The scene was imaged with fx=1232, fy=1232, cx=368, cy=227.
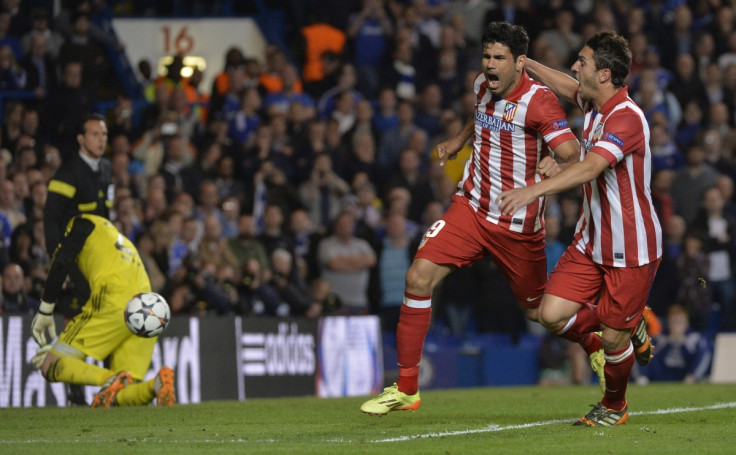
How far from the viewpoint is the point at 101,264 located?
10227mm

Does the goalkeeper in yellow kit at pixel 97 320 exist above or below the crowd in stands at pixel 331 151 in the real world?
below

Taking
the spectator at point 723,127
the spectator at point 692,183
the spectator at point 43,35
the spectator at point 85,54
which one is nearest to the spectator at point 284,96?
the spectator at point 85,54

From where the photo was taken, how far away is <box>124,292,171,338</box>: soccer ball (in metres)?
9.95

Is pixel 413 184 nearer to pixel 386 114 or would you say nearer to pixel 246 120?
pixel 386 114

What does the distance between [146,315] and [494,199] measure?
3.14 metres

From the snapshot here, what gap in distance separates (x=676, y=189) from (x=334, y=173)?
5.23 meters

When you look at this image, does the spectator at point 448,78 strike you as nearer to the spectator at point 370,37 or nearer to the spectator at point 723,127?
the spectator at point 370,37

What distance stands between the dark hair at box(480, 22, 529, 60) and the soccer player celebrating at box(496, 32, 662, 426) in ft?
1.51

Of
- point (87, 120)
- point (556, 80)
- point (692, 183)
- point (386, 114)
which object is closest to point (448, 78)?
point (386, 114)

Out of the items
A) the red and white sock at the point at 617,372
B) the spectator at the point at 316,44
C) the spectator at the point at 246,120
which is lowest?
the red and white sock at the point at 617,372

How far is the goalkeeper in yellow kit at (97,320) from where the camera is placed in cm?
1009

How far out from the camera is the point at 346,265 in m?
16.0

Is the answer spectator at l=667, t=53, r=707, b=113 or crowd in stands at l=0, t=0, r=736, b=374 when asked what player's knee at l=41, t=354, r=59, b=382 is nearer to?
crowd in stands at l=0, t=0, r=736, b=374

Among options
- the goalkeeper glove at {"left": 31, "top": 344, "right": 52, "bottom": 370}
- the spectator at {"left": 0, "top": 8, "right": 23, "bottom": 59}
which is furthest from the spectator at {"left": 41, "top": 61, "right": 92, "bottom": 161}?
the goalkeeper glove at {"left": 31, "top": 344, "right": 52, "bottom": 370}
